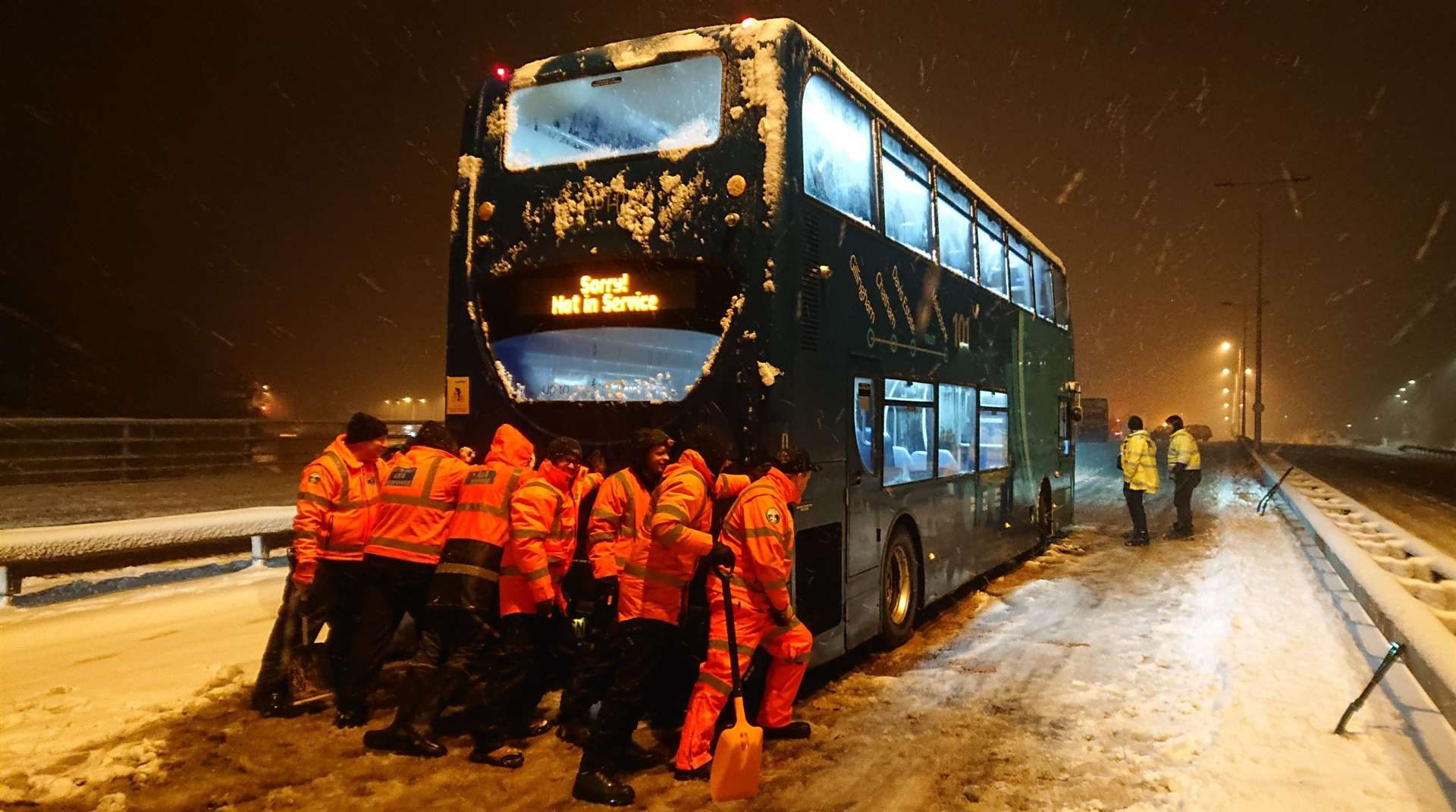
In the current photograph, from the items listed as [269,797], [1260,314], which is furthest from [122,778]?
[1260,314]

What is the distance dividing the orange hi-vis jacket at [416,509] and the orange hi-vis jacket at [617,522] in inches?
31.7

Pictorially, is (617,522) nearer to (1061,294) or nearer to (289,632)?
(289,632)

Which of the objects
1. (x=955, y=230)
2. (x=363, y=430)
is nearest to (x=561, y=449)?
(x=363, y=430)

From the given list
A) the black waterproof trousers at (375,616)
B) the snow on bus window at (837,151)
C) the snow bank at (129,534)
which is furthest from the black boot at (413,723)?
the snow bank at (129,534)

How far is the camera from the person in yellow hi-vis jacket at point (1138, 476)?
13.0 meters

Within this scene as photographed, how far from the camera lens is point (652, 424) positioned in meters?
5.91

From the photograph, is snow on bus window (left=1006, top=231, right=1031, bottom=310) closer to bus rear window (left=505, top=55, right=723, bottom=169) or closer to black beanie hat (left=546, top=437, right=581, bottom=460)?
bus rear window (left=505, top=55, right=723, bottom=169)

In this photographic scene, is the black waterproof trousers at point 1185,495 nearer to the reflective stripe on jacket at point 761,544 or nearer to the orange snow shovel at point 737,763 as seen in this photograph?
the reflective stripe on jacket at point 761,544

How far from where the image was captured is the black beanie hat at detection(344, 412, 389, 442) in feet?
18.2

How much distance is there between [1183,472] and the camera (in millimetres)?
13727

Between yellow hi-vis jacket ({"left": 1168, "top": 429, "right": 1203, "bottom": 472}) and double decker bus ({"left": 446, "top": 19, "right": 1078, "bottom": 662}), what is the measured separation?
7.70 metres

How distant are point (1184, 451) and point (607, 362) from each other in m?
10.7

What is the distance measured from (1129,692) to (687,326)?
369cm

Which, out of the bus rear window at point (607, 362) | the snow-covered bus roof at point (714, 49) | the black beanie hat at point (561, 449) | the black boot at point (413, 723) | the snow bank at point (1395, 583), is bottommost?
the black boot at point (413, 723)
